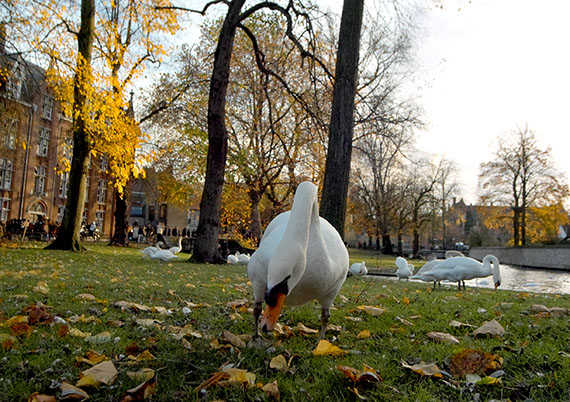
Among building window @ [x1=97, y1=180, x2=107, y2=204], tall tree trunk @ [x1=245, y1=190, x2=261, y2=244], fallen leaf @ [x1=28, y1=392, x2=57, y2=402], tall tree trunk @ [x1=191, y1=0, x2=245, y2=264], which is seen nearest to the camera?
fallen leaf @ [x1=28, y1=392, x2=57, y2=402]

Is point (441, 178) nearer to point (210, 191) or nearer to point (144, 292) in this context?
point (210, 191)

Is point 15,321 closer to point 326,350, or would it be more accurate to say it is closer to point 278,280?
point 278,280

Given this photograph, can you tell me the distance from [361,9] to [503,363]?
376 inches

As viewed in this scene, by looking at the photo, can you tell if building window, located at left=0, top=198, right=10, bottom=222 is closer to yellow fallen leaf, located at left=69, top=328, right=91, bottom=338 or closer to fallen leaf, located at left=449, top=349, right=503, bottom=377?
yellow fallen leaf, located at left=69, top=328, right=91, bottom=338

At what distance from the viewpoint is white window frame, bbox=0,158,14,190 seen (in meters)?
38.0

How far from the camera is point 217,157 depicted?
13.5 metres

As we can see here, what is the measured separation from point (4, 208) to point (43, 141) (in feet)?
27.9

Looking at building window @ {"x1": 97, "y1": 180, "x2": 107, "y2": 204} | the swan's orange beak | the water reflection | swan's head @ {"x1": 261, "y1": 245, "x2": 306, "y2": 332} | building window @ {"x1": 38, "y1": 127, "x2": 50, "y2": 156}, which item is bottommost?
the water reflection

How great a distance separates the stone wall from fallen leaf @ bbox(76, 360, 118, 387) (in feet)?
102

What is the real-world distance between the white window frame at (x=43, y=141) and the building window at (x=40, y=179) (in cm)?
154

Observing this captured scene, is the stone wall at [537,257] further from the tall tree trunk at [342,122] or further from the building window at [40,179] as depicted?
the building window at [40,179]

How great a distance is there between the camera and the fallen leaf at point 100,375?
7.11 feet

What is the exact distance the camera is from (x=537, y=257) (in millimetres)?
30328

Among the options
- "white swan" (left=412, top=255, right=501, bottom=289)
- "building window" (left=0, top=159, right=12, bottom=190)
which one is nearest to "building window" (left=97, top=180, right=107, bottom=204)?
"building window" (left=0, top=159, right=12, bottom=190)
